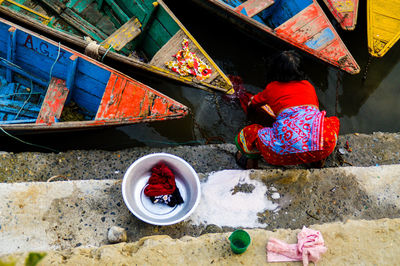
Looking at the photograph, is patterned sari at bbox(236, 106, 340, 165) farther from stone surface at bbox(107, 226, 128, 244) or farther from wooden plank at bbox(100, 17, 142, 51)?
wooden plank at bbox(100, 17, 142, 51)

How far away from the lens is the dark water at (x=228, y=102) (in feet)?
14.8

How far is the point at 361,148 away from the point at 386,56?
2.00 metres

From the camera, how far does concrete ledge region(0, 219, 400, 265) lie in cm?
255

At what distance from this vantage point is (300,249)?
2.61 meters

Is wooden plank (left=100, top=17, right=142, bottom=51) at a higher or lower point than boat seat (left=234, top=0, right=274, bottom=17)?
higher

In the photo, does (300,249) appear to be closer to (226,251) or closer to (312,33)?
(226,251)

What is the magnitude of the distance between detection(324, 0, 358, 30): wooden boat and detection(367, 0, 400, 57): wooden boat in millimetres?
260

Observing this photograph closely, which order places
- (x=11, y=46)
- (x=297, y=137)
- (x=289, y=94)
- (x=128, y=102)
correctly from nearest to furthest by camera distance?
(x=297, y=137)
(x=289, y=94)
(x=128, y=102)
(x=11, y=46)

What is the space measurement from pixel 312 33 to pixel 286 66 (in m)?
1.75

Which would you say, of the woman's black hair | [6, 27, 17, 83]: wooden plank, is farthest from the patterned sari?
[6, 27, 17, 83]: wooden plank

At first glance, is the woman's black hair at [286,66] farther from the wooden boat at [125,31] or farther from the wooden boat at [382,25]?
the wooden boat at [382,25]

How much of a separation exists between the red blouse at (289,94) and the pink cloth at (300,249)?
116 cm

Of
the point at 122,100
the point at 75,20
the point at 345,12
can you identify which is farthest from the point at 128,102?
the point at 345,12

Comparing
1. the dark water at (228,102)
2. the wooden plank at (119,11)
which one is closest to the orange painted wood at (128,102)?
the dark water at (228,102)
